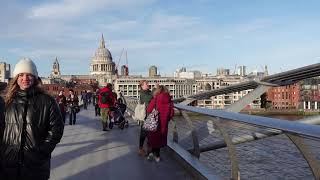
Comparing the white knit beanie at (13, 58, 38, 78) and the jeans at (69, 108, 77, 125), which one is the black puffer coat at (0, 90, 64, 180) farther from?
the jeans at (69, 108, 77, 125)

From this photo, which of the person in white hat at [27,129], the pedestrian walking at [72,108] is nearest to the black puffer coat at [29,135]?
the person in white hat at [27,129]

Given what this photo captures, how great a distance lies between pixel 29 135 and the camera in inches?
145

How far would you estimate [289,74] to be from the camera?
10359 millimetres

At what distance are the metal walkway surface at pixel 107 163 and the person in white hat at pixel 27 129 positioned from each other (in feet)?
9.27

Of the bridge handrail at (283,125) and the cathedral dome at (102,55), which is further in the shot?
the cathedral dome at (102,55)

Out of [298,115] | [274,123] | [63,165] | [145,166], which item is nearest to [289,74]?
[145,166]

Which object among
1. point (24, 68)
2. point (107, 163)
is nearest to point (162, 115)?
point (107, 163)

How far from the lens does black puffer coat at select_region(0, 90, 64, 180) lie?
363 cm

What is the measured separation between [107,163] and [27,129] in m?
4.14

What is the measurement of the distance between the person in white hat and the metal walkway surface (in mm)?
2824

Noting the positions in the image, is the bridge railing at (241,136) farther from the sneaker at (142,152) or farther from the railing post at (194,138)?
the sneaker at (142,152)

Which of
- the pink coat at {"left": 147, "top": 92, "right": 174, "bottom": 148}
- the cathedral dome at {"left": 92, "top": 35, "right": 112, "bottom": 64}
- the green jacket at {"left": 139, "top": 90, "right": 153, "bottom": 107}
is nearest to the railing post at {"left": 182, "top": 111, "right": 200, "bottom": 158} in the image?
the pink coat at {"left": 147, "top": 92, "right": 174, "bottom": 148}

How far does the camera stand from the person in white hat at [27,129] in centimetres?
364

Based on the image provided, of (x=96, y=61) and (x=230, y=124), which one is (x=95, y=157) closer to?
(x=230, y=124)
